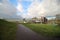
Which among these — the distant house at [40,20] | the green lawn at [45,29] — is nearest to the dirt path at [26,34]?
the green lawn at [45,29]

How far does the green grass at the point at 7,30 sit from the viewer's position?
1860 mm

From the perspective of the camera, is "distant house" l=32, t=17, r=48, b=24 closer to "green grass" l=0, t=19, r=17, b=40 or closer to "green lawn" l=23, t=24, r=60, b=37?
"green lawn" l=23, t=24, r=60, b=37

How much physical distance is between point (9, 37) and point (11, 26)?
16cm

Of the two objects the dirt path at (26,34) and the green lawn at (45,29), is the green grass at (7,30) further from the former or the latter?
the green lawn at (45,29)

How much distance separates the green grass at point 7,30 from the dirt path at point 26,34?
0.23ft

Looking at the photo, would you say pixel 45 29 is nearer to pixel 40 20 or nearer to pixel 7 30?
pixel 40 20

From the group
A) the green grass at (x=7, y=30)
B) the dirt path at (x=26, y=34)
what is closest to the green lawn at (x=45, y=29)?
the dirt path at (x=26, y=34)

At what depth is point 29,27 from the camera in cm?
193

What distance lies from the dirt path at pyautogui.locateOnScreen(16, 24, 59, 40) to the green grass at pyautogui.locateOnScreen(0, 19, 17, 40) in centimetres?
7

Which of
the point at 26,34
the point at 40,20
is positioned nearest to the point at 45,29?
the point at 40,20

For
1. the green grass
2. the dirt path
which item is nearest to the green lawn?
→ the dirt path

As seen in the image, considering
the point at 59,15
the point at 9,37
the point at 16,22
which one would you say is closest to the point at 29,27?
the point at 16,22

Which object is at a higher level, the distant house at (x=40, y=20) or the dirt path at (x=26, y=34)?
the distant house at (x=40, y=20)

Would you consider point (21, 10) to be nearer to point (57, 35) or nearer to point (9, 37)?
point (9, 37)
